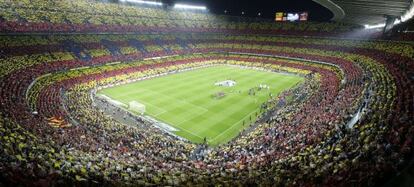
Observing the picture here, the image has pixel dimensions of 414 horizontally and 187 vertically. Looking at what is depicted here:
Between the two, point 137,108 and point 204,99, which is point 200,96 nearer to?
point 204,99

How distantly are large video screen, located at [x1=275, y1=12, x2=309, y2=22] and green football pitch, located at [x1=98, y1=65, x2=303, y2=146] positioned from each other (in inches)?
1168

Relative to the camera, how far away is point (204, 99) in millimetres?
36469

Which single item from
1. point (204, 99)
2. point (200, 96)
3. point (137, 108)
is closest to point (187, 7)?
point (200, 96)

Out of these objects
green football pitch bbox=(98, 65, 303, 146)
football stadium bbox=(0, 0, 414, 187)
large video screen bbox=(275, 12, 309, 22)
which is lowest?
green football pitch bbox=(98, 65, 303, 146)

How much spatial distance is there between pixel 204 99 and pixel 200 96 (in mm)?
1438

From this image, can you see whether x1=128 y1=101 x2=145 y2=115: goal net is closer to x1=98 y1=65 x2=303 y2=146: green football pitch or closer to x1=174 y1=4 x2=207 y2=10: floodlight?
x1=98 y1=65 x2=303 y2=146: green football pitch

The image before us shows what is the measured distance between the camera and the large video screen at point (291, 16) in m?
75.4

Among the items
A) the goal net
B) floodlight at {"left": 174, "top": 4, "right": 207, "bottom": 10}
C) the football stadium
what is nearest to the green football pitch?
the football stadium

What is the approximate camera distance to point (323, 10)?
235 feet

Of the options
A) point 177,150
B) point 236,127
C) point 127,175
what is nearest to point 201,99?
point 236,127

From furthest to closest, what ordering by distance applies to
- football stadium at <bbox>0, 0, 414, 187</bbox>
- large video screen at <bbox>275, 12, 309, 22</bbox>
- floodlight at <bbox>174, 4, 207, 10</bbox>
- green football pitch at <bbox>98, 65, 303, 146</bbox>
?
1. floodlight at <bbox>174, 4, 207, 10</bbox>
2. large video screen at <bbox>275, 12, 309, 22</bbox>
3. green football pitch at <bbox>98, 65, 303, 146</bbox>
4. football stadium at <bbox>0, 0, 414, 187</bbox>

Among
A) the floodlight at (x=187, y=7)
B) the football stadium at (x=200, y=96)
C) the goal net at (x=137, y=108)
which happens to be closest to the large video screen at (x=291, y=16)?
the football stadium at (x=200, y=96)

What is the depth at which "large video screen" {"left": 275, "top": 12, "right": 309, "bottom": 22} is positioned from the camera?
2968 inches

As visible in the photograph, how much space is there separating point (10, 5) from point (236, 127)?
1764 inches
